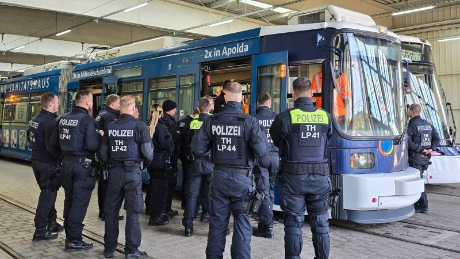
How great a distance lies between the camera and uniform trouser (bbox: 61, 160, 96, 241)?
5.01 metres

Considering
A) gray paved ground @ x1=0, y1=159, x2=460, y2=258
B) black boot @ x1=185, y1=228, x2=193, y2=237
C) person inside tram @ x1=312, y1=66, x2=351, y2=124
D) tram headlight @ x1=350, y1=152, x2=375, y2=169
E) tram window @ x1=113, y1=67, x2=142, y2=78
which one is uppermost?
tram window @ x1=113, y1=67, x2=142, y2=78

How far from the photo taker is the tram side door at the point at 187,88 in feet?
25.2

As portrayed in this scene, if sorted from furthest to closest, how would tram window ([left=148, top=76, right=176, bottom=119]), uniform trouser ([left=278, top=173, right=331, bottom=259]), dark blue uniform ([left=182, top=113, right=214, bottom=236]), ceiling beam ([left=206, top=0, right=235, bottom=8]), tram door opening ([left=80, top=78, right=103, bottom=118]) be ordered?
ceiling beam ([left=206, top=0, right=235, bottom=8]), tram door opening ([left=80, top=78, right=103, bottom=118]), tram window ([left=148, top=76, right=176, bottom=119]), dark blue uniform ([left=182, top=113, right=214, bottom=236]), uniform trouser ([left=278, top=173, right=331, bottom=259])

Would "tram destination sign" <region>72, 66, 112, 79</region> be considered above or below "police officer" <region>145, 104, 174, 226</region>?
above

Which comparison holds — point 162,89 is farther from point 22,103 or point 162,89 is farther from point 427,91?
point 22,103

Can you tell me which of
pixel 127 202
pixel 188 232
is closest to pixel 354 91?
pixel 188 232

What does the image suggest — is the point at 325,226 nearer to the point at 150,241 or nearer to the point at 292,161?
the point at 292,161

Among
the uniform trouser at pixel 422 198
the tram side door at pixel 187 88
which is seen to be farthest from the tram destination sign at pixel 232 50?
the uniform trouser at pixel 422 198

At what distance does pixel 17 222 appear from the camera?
6527mm

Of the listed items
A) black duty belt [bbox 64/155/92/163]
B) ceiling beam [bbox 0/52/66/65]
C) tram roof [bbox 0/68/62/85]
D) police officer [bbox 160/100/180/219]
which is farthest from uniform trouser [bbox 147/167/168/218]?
ceiling beam [bbox 0/52/66/65]

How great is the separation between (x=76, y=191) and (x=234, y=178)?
2071 millimetres

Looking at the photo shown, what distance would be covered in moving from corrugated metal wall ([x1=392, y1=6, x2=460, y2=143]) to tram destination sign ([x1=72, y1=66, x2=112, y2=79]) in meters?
16.0

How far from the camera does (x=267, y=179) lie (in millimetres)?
5457

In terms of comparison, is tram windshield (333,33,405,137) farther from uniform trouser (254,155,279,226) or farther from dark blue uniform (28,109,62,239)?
dark blue uniform (28,109,62,239)
